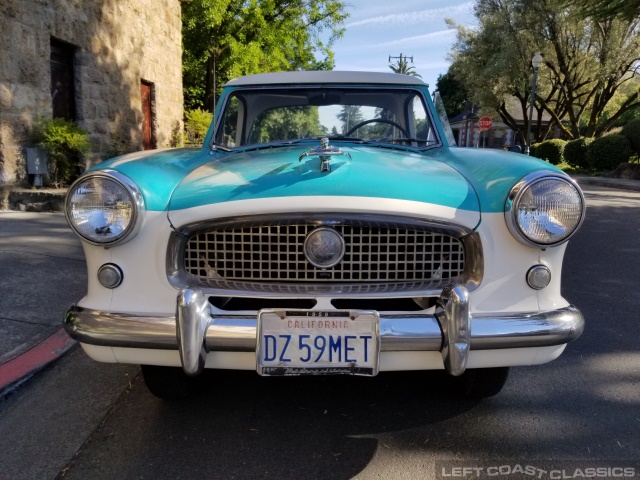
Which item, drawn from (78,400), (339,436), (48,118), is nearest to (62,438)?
(78,400)

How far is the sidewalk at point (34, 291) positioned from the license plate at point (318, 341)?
1417mm

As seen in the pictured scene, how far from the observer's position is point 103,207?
1.99 metres

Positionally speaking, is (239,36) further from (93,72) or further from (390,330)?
(390,330)

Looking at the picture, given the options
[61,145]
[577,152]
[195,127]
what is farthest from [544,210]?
[577,152]

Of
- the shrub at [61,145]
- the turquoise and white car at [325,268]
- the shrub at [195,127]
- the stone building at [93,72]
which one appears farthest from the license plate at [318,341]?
the shrub at [195,127]

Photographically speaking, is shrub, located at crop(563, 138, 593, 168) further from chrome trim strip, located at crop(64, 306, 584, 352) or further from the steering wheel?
chrome trim strip, located at crop(64, 306, 584, 352)

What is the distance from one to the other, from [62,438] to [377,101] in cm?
246

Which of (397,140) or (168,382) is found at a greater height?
(397,140)

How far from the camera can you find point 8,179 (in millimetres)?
6621

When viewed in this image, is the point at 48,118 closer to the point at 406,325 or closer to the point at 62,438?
the point at 62,438

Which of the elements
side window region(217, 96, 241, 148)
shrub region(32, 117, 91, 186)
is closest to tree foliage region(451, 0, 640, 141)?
shrub region(32, 117, 91, 186)

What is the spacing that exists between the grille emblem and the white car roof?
1635 millimetres

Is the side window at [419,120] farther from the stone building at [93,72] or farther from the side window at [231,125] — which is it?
the stone building at [93,72]

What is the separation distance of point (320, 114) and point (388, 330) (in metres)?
1.93
